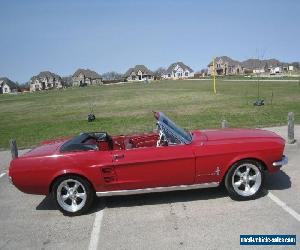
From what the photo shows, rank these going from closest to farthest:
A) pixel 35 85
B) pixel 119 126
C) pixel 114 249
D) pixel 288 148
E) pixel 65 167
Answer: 1. pixel 114 249
2. pixel 65 167
3. pixel 288 148
4. pixel 119 126
5. pixel 35 85

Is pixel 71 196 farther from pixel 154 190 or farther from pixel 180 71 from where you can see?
pixel 180 71

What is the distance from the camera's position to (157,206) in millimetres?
6301

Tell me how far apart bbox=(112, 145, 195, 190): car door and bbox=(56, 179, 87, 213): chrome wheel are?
26.3 inches

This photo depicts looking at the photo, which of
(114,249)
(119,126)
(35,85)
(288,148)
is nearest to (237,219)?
(114,249)

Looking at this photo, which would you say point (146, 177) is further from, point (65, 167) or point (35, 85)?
point (35, 85)

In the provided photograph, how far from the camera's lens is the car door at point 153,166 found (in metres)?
6.04

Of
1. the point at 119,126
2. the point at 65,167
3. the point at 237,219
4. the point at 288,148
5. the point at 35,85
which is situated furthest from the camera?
the point at 35,85

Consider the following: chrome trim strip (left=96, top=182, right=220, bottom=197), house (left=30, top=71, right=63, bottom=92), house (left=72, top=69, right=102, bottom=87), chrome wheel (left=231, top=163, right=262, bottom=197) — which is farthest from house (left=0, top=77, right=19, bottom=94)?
chrome wheel (left=231, top=163, right=262, bottom=197)

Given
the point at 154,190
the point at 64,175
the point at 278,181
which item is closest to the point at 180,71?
the point at 278,181

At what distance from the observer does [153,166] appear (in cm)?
604

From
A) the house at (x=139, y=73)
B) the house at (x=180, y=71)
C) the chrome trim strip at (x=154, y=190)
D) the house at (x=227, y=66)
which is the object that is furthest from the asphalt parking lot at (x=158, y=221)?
the house at (x=180, y=71)

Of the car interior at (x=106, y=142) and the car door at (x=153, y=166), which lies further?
the car interior at (x=106, y=142)

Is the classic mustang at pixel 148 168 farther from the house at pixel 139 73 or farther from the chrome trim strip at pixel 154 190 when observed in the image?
the house at pixel 139 73

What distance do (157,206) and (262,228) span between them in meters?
1.80
